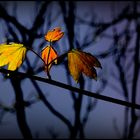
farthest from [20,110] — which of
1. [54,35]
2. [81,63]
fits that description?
[81,63]

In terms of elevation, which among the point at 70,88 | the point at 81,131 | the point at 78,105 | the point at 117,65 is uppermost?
the point at 70,88

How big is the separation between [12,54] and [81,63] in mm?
224

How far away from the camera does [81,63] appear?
817mm

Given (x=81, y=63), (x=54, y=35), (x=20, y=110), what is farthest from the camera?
(x=20, y=110)

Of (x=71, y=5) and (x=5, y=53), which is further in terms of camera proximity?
(x=71, y=5)

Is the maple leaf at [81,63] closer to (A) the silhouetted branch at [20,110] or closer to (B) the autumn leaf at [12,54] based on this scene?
(B) the autumn leaf at [12,54]

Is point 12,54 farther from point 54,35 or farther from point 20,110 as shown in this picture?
point 20,110

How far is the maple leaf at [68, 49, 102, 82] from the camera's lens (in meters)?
0.80

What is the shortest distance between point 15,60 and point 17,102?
196 centimetres

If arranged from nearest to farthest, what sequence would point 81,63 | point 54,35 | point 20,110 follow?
point 81,63
point 54,35
point 20,110

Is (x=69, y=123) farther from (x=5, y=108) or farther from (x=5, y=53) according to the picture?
(x=5, y=53)

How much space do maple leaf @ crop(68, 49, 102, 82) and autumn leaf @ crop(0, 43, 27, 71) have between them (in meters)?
0.15

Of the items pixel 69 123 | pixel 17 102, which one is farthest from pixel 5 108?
pixel 69 123

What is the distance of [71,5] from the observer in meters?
2.93
